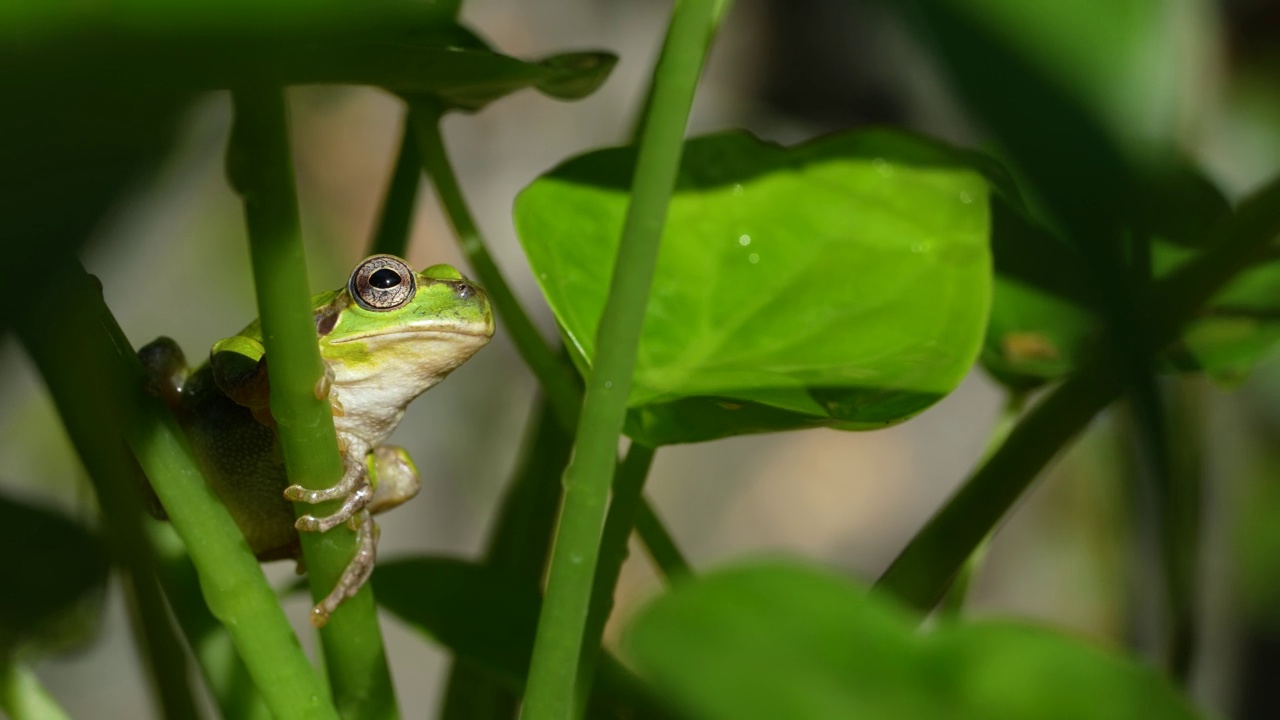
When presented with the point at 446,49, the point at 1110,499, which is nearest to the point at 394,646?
the point at 1110,499

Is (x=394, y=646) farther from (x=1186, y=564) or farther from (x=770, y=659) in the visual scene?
(x=770, y=659)

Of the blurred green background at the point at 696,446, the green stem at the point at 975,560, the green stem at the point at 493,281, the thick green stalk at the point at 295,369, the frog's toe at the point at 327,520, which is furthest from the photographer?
the blurred green background at the point at 696,446

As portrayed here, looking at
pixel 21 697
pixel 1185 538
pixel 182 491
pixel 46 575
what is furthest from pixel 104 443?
pixel 1185 538

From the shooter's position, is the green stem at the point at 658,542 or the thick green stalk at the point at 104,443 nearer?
the thick green stalk at the point at 104,443

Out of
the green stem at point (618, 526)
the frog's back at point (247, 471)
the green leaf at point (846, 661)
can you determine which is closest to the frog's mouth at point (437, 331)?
the frog's back at point (247, 471)

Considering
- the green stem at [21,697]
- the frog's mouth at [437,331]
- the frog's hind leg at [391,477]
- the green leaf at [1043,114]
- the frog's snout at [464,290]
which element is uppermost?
the green leaf at [1043,114]

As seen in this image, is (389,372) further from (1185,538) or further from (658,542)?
(1185,538)

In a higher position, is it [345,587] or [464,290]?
[345,587]

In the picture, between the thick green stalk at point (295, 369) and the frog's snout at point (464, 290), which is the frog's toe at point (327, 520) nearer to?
the thick green stalk at point (295, 369)
